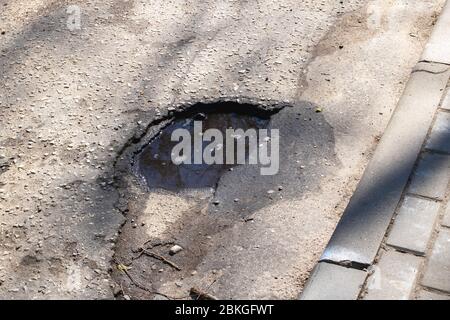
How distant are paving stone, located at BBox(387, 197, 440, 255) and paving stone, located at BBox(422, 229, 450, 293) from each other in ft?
0.16

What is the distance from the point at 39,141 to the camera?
3814 millimetres

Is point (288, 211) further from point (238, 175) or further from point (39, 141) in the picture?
point (39, 141)

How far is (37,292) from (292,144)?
1.54 metres

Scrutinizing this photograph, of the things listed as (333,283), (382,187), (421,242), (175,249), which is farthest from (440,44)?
(175,249)

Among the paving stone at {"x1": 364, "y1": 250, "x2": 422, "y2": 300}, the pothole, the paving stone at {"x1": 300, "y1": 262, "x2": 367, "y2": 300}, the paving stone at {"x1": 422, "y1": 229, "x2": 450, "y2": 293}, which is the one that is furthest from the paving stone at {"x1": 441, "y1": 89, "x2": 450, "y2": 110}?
the paving stone at {"x1": 300, "y1": 262, "x2": 367, "y2": 300}

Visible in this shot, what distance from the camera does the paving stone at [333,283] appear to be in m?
2.85

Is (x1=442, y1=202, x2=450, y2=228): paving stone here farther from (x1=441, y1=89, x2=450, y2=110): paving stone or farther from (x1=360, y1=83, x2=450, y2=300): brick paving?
(x1=441, y1=89, x2=450, y2=110): paving stone

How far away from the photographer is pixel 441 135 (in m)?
3.52

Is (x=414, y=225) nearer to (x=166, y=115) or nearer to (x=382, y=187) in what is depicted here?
(x=382, y=187)

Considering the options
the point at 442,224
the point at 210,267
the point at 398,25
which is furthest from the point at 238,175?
the point at 398,25

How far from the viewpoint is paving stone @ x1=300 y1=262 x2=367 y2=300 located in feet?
9.35

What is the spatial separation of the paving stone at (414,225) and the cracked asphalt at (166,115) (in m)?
0.31

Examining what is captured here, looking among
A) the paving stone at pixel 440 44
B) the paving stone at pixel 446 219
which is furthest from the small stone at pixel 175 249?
the paving stone at pixel 440 44

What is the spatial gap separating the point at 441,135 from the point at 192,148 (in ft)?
4.43
